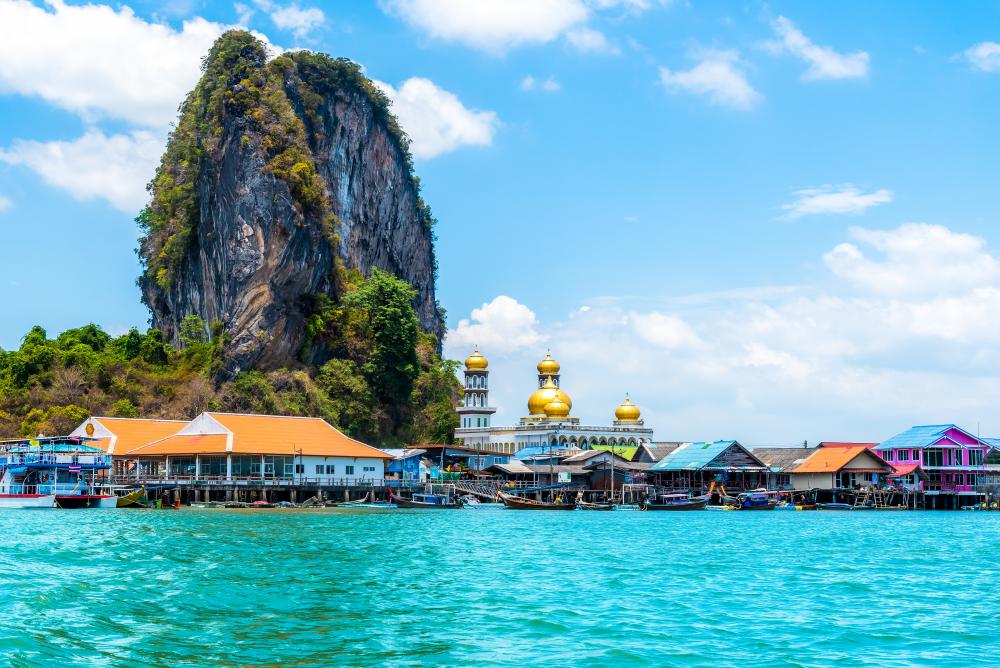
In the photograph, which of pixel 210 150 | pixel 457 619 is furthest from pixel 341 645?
pixel 210 150

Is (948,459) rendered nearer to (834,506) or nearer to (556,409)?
(834,506)

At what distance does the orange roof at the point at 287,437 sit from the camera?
69.7 meters

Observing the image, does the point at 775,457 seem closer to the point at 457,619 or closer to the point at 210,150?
the point at 210,150

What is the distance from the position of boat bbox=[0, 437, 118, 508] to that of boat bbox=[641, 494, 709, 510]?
112 feet

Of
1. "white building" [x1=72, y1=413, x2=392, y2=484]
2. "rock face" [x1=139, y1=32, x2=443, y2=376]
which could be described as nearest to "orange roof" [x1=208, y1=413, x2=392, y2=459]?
"white building" [x1=72, y1=413, x2=392, y2=484]

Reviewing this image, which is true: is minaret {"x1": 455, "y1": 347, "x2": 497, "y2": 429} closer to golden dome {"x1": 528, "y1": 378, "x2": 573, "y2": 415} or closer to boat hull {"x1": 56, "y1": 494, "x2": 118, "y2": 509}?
golden dome {"x1": 528, "y1": 378, "x2": 573, "y2": 415}

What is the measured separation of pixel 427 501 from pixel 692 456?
23400 mm

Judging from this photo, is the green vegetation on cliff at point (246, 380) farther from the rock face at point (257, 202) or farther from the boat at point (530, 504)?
the boat at point (530, 504)

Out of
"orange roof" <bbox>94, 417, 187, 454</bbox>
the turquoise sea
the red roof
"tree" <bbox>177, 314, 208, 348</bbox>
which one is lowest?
the turquoise sea

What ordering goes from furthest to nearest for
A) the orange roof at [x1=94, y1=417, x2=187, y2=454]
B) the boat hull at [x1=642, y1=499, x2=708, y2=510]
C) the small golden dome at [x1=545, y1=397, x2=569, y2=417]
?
1. the small golden dome at [x1=545, y1=397, x2=569, y2=417]
2. the boat hull at [x1=642, y1=499, x2=708, y2=510]
3. the orange roof at [x1=94, y1=417, x2=187, y2=454]

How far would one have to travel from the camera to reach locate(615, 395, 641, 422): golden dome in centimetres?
10912

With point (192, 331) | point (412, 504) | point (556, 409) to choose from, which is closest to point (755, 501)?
point (412, 504)

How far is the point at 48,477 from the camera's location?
64.5m

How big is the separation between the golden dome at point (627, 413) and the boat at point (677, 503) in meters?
31.1
